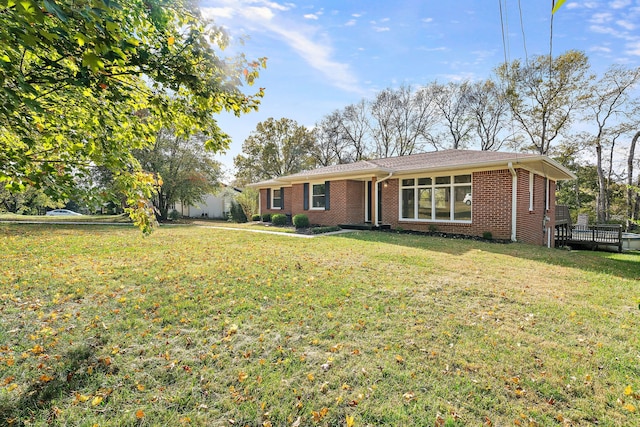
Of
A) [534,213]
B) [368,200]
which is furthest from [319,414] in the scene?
[368,200]

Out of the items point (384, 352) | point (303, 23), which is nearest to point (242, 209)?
point (303, 23)

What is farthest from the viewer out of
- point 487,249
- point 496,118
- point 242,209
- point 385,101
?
point 385,101

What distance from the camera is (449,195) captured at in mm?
12086

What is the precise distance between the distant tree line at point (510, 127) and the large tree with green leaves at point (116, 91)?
21.1 meters

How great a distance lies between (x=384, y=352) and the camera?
126 inches

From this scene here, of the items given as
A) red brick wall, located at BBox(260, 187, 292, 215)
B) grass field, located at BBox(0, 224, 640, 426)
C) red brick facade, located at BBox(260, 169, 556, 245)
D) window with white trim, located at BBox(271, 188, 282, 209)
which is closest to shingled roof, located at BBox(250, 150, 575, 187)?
red brick facade, located at BBox(260, 169, 556, 245)

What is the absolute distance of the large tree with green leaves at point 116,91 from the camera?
2235mm

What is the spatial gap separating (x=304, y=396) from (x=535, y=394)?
1933 millimetres

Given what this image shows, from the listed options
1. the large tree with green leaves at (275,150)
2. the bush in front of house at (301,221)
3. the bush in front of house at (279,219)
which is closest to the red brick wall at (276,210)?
the bush in front of house at (279,219)

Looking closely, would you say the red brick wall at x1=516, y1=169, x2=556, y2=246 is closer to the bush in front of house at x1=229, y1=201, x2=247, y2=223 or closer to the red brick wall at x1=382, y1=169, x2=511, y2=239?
the red brick wall at x1=382, y1=169, x2=511, y2=239

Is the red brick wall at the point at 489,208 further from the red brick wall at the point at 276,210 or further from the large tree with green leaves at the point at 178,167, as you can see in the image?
the large tree with green leaves at the point at 178,167

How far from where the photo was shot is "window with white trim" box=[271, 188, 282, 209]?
19.9 m

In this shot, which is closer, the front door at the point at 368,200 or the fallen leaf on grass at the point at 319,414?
the fallen leaf on grass at the point at 319,414

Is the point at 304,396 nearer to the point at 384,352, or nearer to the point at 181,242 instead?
the point at 384,352
